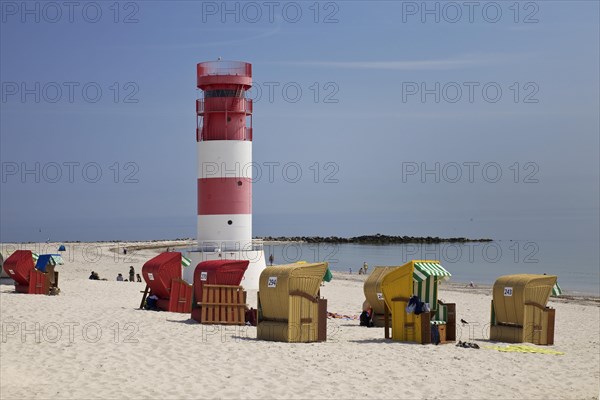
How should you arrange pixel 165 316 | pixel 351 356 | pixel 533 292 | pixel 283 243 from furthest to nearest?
pixel 283 243
pixel 165 316
pixel 533 292
pixel 351 356

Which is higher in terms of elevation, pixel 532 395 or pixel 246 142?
pixel 246 142

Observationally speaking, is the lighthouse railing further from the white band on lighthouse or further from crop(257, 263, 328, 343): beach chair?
crop(257, 263, 328, 343): beach chair

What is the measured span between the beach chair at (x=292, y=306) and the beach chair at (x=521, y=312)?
162 inches

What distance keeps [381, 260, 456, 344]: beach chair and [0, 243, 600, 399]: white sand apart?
604mm

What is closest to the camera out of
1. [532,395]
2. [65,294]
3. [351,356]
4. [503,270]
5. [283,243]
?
[532,395]

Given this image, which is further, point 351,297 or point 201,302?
point 351,297

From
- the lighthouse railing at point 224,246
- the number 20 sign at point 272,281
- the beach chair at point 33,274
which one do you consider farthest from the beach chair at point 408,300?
the lighthouse railing at point 224,246

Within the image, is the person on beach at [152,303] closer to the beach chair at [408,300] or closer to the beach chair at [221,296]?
the beach chair at [221,296]

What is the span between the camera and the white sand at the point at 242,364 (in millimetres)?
11875

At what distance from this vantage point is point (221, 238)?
97.8 ft

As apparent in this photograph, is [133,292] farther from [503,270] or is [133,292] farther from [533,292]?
[503,270]

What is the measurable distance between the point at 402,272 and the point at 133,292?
42.1ft

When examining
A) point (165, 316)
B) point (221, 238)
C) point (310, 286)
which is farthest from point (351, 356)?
point (221, 238)

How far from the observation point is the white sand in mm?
11875
